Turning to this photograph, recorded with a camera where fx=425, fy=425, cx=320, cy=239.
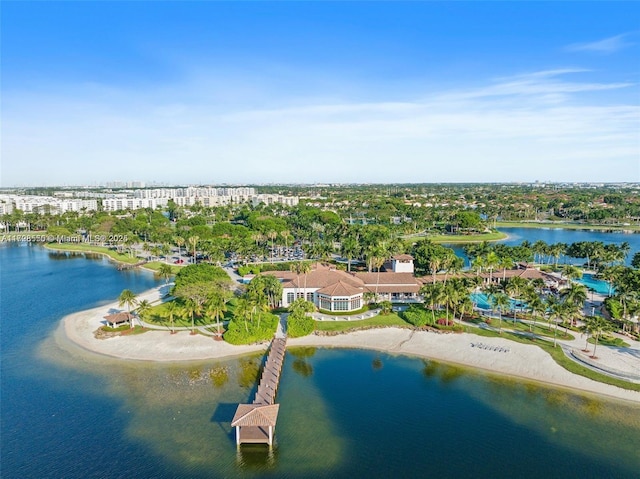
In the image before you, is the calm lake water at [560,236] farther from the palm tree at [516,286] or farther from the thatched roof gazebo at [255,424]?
the thatched roof gazebo at [255,424]

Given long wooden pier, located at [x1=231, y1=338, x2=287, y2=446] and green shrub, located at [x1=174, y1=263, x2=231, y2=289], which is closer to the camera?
long wooden pier, located at [x1=231, y1=338, x2=287, y2=446]

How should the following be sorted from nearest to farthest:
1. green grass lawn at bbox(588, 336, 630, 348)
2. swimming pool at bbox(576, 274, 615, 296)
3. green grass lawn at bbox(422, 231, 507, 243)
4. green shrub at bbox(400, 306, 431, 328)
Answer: green grass lawn at bbox(588, 336, 630, 348), green shrub at bbox(400, 306, 431, 328), swimming pool at bbox(576, 274, 615, 296), green grass lawn at bbox(422, 231, 507, 243)

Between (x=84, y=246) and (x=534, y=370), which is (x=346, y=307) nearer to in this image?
(x=534, y=370)

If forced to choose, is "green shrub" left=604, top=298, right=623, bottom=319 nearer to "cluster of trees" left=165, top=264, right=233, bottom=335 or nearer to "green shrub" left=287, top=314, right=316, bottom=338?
"green shrub" left=287, top=314, right=316, bottom=338

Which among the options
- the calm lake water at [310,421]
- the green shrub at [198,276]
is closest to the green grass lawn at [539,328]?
the calm lake water at [310,421]

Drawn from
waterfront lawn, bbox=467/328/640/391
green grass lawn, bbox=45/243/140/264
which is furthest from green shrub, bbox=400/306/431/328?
green grass lawn, bbox=45/243/140/264

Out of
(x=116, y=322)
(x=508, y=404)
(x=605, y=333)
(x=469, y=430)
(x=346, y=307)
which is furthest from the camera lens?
(x=346, y=307)

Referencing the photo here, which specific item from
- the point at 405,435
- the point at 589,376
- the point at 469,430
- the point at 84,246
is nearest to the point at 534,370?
the point at 589,376

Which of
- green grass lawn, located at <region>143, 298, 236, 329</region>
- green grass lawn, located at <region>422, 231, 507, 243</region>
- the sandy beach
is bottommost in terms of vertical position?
the sandy beach
